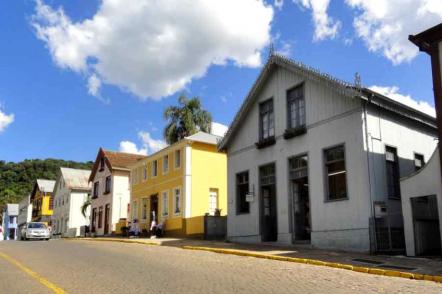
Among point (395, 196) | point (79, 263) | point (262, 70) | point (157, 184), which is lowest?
point (79, 263)

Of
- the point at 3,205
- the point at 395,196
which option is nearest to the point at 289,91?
the point at 395,196

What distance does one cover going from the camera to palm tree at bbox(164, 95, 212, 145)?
158 feet

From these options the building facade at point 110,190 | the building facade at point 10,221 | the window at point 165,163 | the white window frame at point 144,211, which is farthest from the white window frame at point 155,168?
the building facade at point 10,221

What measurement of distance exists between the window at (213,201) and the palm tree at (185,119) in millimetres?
15764

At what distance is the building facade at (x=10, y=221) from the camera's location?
87750 mm

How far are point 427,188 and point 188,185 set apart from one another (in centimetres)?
1810

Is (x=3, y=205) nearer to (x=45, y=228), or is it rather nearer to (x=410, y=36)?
(x=45, y=228)

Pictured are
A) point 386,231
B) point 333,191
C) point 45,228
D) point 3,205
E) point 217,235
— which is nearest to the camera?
point 386,231

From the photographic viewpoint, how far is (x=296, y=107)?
22.0 metres

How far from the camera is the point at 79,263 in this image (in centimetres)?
1534

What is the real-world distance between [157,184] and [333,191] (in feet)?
61.2

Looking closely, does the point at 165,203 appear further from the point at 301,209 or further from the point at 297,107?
the point at 297,107

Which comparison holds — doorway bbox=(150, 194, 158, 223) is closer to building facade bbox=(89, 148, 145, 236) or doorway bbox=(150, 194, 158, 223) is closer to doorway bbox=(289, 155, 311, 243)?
building facade bbox=(89, 148, 145, 236)

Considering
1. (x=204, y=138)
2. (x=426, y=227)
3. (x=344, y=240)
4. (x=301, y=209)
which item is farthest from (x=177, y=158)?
(x=426, y=227)
